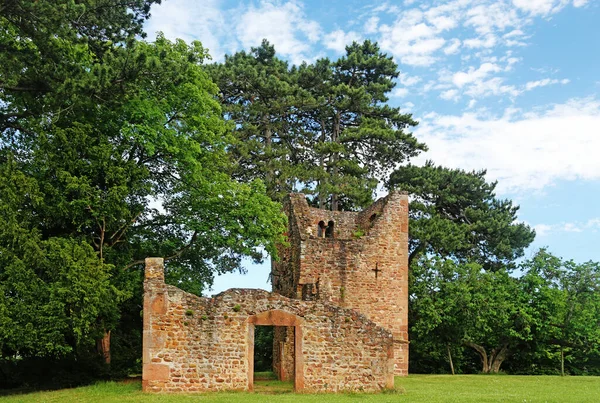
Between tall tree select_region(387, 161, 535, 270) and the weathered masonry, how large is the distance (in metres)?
17.8

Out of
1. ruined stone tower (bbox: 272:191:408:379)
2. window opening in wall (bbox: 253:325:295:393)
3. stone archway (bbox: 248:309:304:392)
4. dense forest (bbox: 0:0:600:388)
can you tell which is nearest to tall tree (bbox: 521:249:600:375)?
dense forest (bbox: 0:0:600:388)

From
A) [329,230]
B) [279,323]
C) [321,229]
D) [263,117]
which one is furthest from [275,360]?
[263,117]

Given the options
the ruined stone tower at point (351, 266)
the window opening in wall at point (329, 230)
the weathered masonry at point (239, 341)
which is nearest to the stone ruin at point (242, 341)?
the weathered masonry at point (239, 341)

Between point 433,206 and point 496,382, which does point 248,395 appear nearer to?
point 496,382

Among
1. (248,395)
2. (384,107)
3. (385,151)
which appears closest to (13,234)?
(248,395)

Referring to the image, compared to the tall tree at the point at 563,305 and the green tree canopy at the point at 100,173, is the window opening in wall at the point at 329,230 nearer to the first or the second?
the green tree canopy at the point at 100,173

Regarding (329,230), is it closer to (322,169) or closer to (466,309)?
(466,309)

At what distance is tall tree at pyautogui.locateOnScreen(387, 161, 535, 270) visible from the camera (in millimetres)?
36500

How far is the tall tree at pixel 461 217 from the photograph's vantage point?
1437 inches

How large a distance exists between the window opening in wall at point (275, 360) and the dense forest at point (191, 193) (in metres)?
3.71

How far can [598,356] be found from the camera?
35.2 metres

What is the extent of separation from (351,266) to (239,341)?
8322mm

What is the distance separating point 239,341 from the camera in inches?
707

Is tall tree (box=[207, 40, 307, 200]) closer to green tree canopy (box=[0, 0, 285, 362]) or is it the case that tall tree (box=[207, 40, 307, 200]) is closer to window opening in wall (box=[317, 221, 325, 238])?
window opening in wall (box=[317, 221, 325, 238])
